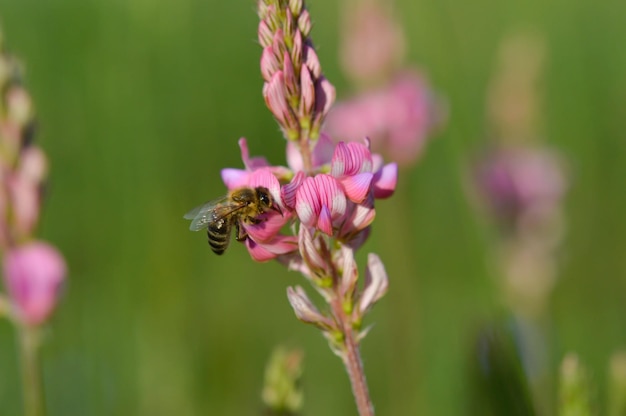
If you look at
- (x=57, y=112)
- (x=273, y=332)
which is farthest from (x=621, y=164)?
(x=57, y=112)

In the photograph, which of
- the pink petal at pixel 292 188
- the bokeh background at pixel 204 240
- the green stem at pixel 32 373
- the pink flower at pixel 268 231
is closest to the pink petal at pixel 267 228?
the pink flower at pixel 268 231

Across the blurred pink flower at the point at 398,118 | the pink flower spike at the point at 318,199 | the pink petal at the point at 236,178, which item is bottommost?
the pink flower spike at the point at 318,199

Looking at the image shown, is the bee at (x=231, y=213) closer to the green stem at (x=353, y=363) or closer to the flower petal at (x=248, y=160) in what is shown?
the flower petal at (x=248, y=160)

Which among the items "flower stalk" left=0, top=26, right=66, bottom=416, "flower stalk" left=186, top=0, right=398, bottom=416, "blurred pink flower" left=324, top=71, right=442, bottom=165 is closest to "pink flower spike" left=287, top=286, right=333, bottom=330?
"flower stalk" left=186, top=0, right=398, bottom=416

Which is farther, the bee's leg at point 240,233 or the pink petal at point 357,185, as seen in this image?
the bee's leg at point 240,233

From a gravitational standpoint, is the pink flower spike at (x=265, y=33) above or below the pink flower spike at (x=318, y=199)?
above

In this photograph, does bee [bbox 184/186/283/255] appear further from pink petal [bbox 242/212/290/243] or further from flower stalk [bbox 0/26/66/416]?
flower stalk [bbox 0/26/66/416]

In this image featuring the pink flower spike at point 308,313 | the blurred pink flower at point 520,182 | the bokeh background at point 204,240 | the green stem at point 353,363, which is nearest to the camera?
the green stem at point 353,363
